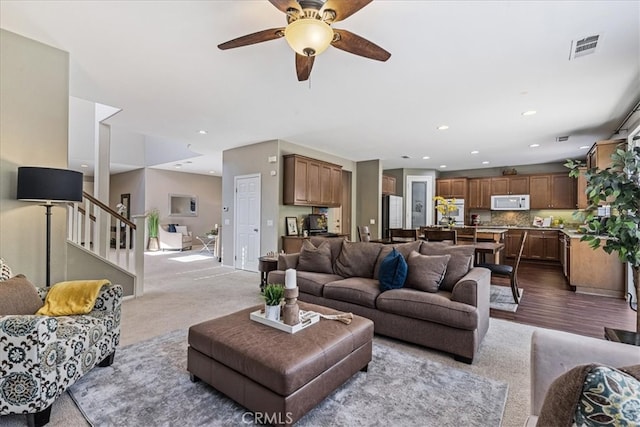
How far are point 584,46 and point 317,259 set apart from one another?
338cm

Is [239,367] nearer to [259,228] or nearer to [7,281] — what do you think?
[7,281]

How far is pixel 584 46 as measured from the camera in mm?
2619

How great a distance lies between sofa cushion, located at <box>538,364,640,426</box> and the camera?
2.21 ft

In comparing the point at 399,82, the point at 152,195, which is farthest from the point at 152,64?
the point at 152,195

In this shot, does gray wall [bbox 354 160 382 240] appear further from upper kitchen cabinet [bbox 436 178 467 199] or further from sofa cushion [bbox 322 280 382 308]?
sofa cushion [bbox 322 280 382 308]

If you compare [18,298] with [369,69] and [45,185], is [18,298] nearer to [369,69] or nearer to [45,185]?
[45,185]

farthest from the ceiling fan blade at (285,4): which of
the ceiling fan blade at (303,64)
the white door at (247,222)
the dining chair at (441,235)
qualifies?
the white door at (247,222)

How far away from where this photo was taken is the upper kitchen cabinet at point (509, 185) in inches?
324

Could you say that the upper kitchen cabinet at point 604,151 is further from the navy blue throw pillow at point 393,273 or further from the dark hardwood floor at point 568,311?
the navy blue throw pillow at point 393,273

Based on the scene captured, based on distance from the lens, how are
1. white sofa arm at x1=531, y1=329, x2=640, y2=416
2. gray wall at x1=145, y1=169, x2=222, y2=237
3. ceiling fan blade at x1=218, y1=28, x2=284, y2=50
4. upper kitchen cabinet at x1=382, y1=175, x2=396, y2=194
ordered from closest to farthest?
white sofa arm at x1=531, y1=329, x2=640, y2=416, ceiling fan blade at x1=218, y1=28, x2=284, y2=50, upper kitchen cabinet at x1=382, y1=175, x2=396, y2=194, gray wall at x1=145, y1=169, x2=222, y2=237

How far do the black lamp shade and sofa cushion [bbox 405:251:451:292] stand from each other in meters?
3.26

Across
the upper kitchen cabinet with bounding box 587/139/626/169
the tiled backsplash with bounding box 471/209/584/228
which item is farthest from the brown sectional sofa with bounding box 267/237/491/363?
the tiled backsplash with bounding box 471/209/584/228

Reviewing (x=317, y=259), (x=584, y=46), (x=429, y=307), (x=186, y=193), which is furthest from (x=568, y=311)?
(x=186, y=193)

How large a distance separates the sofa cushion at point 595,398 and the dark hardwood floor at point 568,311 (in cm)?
317
